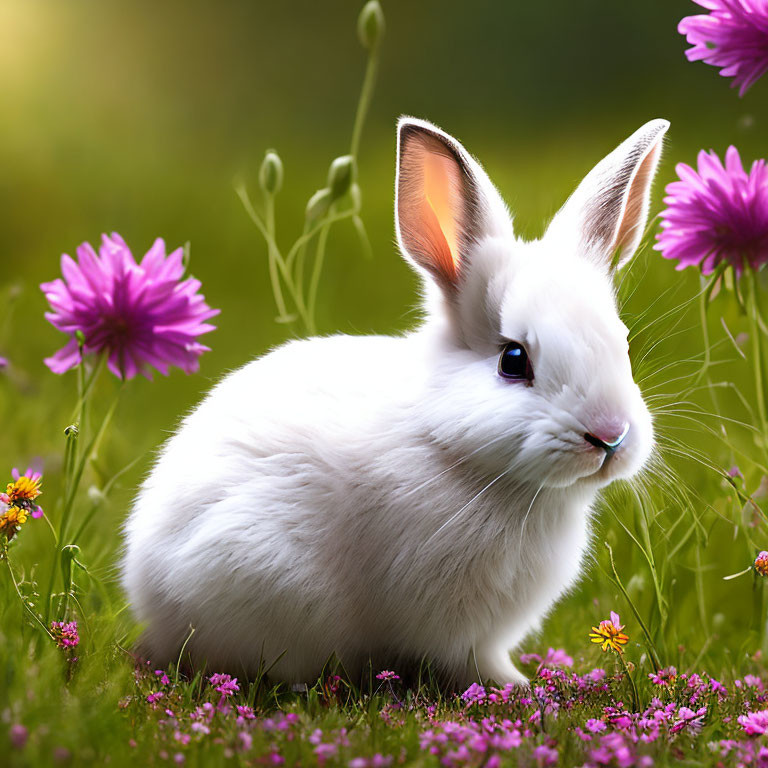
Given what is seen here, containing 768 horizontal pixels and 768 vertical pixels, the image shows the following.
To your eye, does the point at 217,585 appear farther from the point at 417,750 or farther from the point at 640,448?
the point at 640,448

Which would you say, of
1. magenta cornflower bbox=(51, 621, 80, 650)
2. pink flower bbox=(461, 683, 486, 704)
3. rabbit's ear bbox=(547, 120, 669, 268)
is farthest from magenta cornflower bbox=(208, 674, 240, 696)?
rabbit's ear bbox=(547, 120, 669, 268)

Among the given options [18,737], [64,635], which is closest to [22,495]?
[64,635]

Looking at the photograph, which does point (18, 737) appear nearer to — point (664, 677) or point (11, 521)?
point (11, 521)

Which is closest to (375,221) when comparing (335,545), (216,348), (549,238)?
(216,348)

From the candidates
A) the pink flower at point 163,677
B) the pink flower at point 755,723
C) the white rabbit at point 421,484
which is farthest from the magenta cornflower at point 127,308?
the pink flower at point 755,723

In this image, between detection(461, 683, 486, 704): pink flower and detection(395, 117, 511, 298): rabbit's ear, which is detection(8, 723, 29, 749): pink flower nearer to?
detection(461, 683, 486, 704): pink flower

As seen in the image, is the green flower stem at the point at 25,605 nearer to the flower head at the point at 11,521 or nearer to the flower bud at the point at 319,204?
the flower head at the point at 11,521
